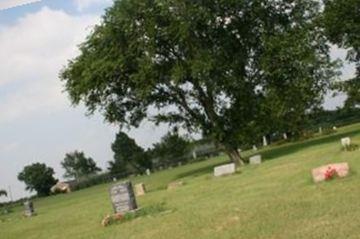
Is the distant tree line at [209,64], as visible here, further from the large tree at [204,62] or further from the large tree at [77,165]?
the large tree at [77,165]

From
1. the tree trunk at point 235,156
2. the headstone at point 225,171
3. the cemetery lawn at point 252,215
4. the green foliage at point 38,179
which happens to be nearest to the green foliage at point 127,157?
the green foliage at point 38,179

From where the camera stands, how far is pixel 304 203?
16.2 metres

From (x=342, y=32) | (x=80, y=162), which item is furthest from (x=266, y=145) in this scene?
(x=80, y=162)

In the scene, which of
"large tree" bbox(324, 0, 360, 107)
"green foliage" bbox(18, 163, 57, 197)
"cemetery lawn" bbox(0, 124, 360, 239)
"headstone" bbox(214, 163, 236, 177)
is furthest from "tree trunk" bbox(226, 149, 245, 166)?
"green foliage" bbox(18, 163, 57, 197)

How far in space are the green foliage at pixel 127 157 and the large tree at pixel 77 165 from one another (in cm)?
1108

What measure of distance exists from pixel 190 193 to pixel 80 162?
251ft

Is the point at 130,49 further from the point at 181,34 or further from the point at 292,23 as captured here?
the point at 292,23

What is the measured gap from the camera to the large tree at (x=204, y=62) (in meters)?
39.9

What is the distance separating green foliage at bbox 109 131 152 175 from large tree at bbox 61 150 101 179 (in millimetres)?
11080

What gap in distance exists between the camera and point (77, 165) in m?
101

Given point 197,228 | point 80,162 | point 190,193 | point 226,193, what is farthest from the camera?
point 80,162

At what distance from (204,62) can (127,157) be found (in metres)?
50.1

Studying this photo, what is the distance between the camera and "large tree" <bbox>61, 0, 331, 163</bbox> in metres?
39.9

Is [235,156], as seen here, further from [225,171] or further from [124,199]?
[124,199]
